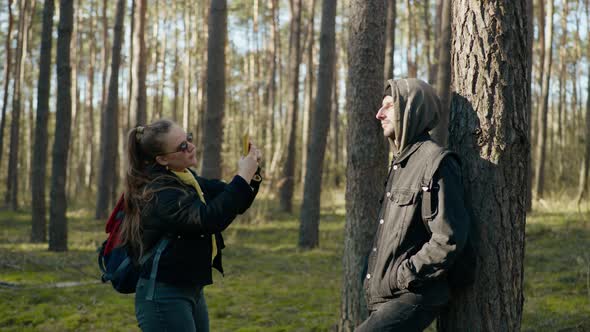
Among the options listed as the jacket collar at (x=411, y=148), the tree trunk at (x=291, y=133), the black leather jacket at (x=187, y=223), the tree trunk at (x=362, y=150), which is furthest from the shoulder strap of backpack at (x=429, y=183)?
the tree trunk at (x=291, y=133)

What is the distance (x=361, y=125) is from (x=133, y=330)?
11.1 ft

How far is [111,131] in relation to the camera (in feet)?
61.8

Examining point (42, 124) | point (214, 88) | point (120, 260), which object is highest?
point (214, 88)

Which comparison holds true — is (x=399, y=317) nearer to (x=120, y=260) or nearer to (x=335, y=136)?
(x=120, y=260)

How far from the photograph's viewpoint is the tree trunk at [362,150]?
6469 millimetres

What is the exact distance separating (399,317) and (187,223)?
1165 mm

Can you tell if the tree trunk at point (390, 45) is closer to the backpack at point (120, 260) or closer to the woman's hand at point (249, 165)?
the woman's hand at point (249, 165)

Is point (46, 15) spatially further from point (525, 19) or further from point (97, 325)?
point (525, 19)

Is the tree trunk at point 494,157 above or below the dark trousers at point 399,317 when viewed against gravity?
above

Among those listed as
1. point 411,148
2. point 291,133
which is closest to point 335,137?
point 291,133

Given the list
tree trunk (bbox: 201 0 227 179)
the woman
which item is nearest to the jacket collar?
the woman

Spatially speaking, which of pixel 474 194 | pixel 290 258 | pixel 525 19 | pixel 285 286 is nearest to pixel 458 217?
pixel 474 194

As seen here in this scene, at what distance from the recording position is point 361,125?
664 centimetres

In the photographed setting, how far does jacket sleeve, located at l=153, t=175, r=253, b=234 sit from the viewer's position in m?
3.47
